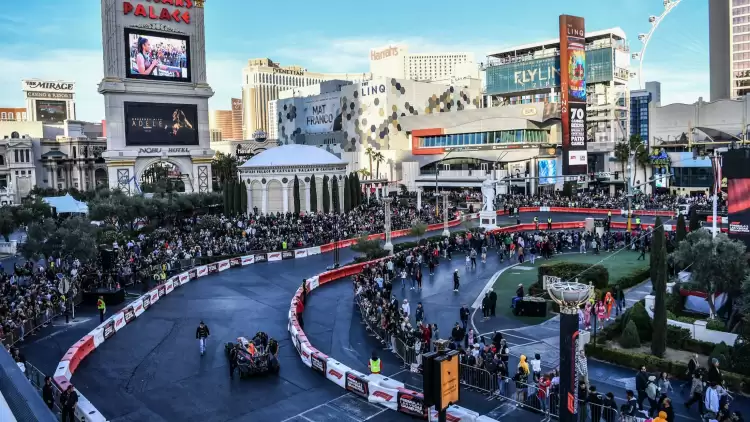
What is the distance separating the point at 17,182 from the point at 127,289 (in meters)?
85.7

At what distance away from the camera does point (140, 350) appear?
72.0 feet

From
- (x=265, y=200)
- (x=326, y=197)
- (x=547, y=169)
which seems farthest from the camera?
(x=547, y=169)

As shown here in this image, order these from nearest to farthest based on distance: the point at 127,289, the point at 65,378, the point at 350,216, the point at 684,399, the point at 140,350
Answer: the point at 684,399, the point at 65,378, the point at 140,350, the point at 127,289, the point at 350,216

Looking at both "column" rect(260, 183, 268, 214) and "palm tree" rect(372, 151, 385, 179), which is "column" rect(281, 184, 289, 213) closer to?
"column" rect(260, 183, 268, 214)

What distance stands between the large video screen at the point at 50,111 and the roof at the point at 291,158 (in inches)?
4340

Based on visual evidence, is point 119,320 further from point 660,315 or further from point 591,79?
point 591,79

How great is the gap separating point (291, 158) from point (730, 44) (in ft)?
295

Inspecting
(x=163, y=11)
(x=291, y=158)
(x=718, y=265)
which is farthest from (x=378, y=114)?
(x=718, y=265)

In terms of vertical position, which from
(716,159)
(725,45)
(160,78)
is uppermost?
(725,45)

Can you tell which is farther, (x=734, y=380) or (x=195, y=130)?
(x=195, y=130)

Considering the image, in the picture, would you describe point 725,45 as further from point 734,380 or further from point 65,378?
point 65,378

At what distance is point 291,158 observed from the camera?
204ft

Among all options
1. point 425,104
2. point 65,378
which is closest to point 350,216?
point 65,378

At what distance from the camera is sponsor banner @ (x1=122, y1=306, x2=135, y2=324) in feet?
83.8
